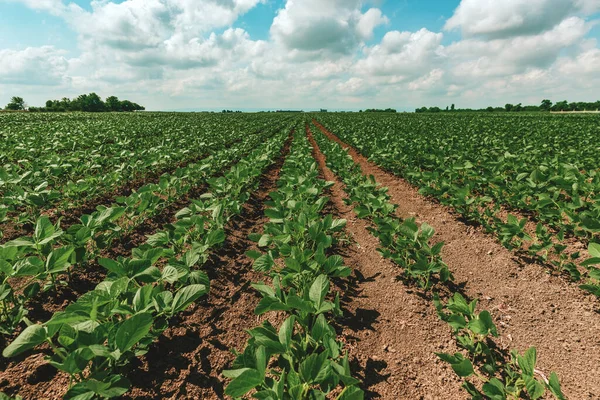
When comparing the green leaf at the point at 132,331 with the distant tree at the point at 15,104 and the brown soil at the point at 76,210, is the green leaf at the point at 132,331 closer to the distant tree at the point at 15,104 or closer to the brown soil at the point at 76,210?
the brown soil at the point at 76,210

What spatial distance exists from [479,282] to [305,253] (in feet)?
6.59

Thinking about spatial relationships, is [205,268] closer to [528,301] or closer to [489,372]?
[489,372]

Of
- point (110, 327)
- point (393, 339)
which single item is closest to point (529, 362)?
point (393, 339)

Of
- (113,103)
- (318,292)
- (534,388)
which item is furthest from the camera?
(113,103)

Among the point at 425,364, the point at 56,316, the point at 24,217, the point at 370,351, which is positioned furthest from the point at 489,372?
the point at 24,217

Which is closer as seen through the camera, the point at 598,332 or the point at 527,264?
the point at 598,332

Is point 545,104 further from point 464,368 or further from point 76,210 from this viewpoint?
point 76,210

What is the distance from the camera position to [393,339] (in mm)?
2121

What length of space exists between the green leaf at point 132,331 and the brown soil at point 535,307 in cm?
176

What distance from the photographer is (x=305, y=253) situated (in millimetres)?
2258

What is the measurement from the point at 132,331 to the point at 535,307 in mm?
3209

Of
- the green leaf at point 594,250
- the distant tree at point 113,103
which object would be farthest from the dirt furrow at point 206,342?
the distant tree at point 113,103

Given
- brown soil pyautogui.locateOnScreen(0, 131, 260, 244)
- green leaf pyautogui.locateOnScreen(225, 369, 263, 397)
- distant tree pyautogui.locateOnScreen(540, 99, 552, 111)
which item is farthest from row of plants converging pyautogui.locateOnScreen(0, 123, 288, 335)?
distant tree pyautogui.locateOnScreen(540, 99, 552, 111)

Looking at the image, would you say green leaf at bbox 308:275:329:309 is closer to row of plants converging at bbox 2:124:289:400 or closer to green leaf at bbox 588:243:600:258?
row of plants converging at bbox 2:124:289:400
